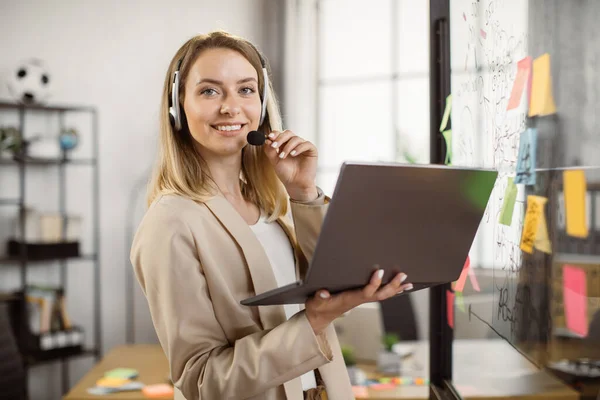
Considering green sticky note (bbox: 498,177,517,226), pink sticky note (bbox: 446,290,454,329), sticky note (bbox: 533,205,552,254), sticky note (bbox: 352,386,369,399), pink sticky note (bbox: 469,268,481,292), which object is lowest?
sticky note (bbox: 352,386,369,399)

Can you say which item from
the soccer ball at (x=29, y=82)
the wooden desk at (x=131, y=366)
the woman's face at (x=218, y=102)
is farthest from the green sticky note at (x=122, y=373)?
the soccer ball at (x=29, y=82)

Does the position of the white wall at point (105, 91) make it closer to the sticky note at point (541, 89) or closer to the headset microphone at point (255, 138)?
the headset microphone at point (255, 138)

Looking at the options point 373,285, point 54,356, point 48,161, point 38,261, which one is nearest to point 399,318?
point 54,356

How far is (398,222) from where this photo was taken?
1.04 meters

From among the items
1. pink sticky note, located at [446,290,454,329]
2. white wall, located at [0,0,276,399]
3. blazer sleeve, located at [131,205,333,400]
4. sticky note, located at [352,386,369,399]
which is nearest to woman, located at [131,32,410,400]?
blazer sleeve, located at [131,205,333,400]

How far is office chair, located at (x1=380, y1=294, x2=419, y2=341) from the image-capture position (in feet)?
13.1

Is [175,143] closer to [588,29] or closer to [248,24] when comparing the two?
[588,29]

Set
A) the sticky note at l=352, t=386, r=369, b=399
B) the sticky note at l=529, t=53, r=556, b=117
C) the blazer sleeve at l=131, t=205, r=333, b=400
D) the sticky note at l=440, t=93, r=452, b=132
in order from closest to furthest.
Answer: the sticky note at l=529, t=53, r=556, b=117
the blazer sleeve at l=131, t=205, r=333, b=400
the sticky note at l=440, t=93, r=452, b=132
the sticky note at l=352, t=386, r=369, b=399

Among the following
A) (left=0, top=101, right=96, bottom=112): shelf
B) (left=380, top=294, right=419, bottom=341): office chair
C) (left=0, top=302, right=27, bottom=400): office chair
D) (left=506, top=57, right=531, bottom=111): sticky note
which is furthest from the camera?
(left=0, top=101, right=96, bottom=112): shelf

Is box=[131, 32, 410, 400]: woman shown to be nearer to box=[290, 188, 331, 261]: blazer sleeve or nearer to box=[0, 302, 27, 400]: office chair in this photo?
box=[290, 188, 331, 261]: blazer sleeve

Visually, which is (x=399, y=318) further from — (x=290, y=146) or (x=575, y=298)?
(x=575, y=298)

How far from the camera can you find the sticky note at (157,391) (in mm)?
2637

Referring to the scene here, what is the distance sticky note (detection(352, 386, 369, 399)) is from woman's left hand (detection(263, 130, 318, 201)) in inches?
50.5

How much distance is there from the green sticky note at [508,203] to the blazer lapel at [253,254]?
1.57 feet
